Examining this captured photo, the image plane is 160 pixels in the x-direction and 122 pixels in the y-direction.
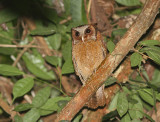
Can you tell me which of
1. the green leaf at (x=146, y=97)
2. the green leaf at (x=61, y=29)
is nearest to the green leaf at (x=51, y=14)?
the green leaf at (x=61, y=29)

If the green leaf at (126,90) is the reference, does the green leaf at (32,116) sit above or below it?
below

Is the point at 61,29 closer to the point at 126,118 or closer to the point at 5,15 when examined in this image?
the point at 5,15

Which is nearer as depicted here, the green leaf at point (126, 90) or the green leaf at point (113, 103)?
the green leaf at point (126, 90)

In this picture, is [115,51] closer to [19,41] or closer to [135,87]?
[135,87]

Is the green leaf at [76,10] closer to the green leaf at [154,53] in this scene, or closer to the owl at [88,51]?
the owl at [88,51]

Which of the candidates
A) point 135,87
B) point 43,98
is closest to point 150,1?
point 135,87

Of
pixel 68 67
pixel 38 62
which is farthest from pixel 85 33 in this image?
pixel 38 62

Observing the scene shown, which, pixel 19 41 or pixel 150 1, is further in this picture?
pixel 19 41
